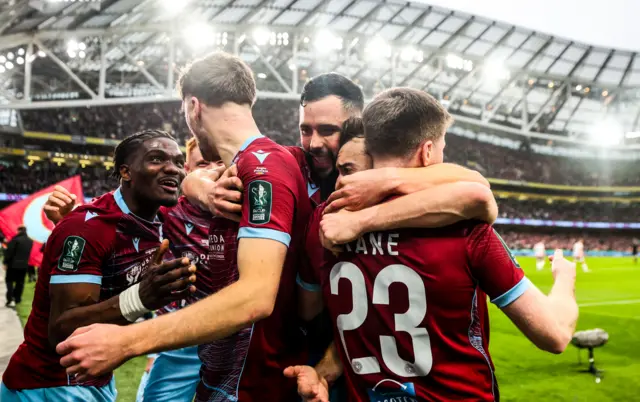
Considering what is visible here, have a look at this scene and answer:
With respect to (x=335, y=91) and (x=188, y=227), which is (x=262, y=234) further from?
(x=188, y=227)

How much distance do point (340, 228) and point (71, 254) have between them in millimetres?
1421

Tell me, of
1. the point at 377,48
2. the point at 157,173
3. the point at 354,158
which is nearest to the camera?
the point at 354,158

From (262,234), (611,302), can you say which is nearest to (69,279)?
(262,234)

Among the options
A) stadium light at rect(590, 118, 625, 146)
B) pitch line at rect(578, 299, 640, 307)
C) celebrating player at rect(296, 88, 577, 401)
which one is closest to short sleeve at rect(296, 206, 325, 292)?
celebrating player at rect(296, 88, 577, 401)

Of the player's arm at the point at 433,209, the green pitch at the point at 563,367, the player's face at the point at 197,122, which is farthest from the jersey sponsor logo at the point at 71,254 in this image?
the green pitch at the point at 563,367

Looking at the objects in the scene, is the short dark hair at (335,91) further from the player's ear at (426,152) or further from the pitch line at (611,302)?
the pitch line at (611,302)

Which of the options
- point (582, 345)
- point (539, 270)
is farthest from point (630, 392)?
point (539, 270)

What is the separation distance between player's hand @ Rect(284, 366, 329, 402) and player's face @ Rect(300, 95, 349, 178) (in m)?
1.12

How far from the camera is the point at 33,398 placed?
2498 millimetres

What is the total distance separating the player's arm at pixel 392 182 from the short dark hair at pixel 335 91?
1078 millimetres

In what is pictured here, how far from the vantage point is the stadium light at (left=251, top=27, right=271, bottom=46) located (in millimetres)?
26192

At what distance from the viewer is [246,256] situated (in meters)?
1.56

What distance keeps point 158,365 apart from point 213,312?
2360 millimetres

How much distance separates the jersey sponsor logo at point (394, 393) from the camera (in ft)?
5.33
